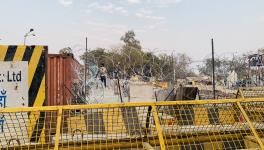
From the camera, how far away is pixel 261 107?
4445 millimetres

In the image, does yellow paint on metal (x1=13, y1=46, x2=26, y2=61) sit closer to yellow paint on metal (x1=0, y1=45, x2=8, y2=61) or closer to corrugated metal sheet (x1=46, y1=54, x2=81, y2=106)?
yellow paint on metal (x1=0, y1=45, x2=8, y2=61)

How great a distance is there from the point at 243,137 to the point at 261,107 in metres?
0.69

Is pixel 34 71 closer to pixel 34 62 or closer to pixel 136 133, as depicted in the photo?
pixel 34 62

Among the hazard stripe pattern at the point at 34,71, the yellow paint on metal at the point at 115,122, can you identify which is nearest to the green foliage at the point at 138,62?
the yellow paint on metal at the point at 115,122

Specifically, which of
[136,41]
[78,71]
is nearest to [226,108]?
[78,71]

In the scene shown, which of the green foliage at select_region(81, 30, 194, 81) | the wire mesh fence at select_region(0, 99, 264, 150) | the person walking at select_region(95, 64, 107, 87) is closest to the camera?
the wire mesh fence at select_region(0, 99, 264, 150)

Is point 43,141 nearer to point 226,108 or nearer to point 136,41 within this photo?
point 226,108

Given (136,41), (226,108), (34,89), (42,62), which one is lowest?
(226,108)

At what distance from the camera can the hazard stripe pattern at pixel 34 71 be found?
350cm

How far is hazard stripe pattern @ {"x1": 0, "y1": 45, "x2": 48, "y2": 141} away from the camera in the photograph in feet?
11.5

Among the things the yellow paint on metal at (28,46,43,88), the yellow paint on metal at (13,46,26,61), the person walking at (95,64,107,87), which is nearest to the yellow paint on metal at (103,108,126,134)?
the yellow paint on metal at (28,46,43,88)

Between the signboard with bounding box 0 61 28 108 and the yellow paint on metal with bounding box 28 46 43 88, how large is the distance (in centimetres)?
4

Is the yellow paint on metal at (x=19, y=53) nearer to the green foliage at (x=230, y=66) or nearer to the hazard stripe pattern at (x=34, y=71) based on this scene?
the hazard stripe pattern at (x=34, y=71)

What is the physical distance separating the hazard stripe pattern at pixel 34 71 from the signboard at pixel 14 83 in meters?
0.04
